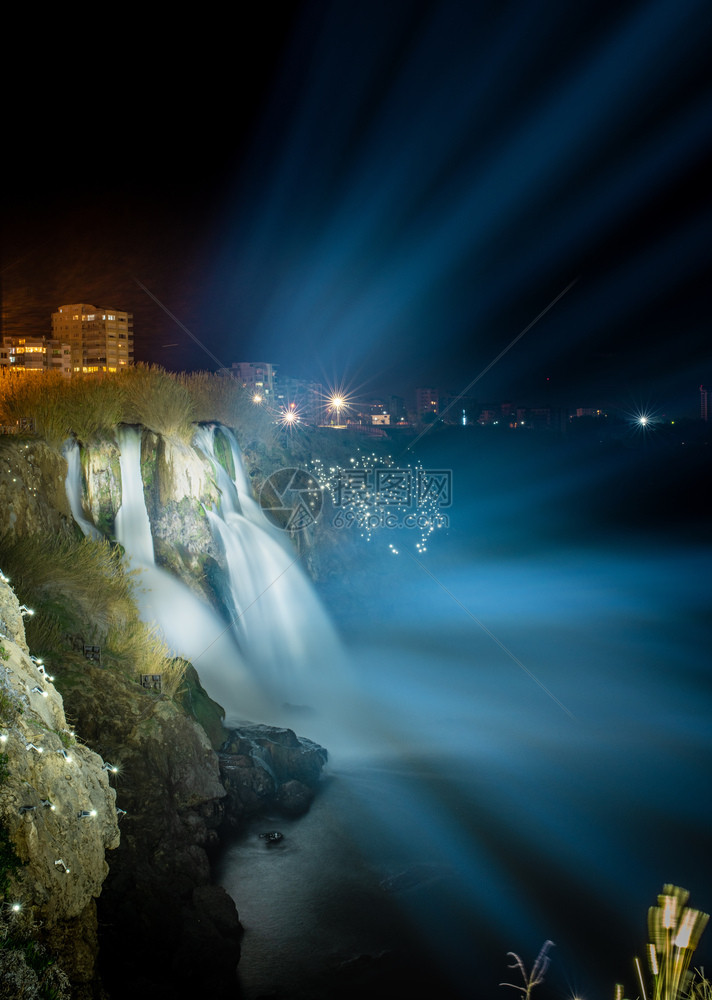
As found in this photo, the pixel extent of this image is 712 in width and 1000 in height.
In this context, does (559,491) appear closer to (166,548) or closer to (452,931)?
(166,548)

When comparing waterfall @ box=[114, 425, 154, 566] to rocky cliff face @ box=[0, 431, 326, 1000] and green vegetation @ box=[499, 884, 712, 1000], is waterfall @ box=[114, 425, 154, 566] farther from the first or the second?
green vegetation @ box=[499, 884, 712, 1000]

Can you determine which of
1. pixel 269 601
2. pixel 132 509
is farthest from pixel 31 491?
pixel 269 601

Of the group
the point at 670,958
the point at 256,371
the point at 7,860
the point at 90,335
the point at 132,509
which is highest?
the point at 256,371

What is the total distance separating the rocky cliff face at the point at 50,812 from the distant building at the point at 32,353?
1349 cm

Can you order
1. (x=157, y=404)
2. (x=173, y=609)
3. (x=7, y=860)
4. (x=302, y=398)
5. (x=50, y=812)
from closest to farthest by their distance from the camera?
(x=7, y=860) < (x=50, y=812) < (x=173, y=609) < (x=157, y=404) < (x=302, y=398)

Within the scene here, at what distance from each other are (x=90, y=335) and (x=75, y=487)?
8.22m

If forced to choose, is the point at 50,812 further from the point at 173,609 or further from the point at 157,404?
the point at 157,404

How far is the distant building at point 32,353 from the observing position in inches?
674

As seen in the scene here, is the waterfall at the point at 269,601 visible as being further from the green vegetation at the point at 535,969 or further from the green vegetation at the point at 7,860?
the green vegetation at the point at 7,860

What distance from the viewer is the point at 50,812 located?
4.44m

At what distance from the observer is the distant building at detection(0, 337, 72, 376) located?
17.1 m

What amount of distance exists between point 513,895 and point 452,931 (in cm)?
105

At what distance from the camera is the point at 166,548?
13.0 metres

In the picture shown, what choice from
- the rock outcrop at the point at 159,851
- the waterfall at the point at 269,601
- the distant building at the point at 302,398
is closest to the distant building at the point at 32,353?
the waterfall at the point at 269,601
